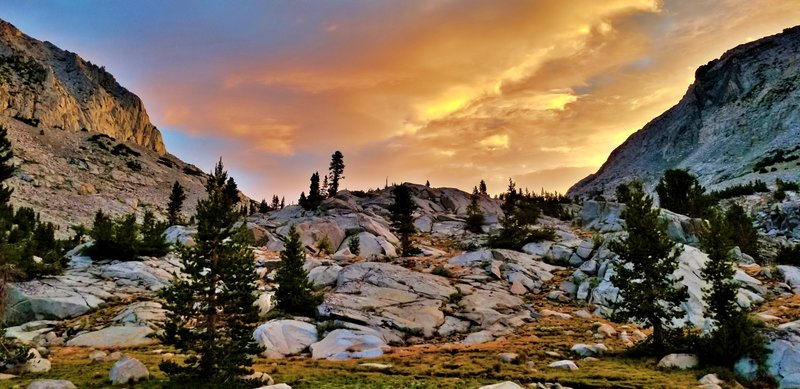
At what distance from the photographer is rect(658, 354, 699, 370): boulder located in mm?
21375

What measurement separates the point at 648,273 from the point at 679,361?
4.95 m

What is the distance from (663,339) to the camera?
2470cm

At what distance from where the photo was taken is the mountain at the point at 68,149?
94312mm

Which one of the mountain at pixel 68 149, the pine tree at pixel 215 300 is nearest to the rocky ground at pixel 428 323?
the pine tree at pixel 215 300

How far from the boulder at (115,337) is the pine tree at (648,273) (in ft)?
94.0

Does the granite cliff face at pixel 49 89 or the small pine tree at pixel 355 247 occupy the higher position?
the granite cliff face at pixel 49 89

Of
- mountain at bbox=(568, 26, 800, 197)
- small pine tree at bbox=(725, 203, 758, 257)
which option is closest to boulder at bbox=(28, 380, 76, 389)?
small pine tree at bbox=(725, 203, 758, 257)

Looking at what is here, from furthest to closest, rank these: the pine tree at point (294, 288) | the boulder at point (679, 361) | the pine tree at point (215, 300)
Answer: the pine tree at point (294, 288), the boulder at point (679, 361), the pine tree at point (215, 300)

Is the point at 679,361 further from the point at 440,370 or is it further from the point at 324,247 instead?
the point at 324,247

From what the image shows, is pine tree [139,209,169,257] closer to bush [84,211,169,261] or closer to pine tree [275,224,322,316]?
bush [84,211,169,261]

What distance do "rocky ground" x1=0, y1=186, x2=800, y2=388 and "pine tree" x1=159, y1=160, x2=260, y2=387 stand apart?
5.49ft

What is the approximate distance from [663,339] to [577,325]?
25.0ft

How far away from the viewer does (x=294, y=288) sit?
32.7 m

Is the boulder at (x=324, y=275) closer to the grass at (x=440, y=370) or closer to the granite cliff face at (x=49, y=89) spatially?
the grass at (x=440, y=370)
